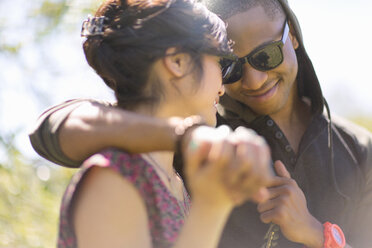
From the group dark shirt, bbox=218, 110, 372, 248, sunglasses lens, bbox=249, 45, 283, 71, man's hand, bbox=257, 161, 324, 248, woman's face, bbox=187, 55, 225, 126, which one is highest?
woman's face, bbox=187, 55, 225, 126

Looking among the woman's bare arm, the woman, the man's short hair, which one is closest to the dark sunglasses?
the man's short hair

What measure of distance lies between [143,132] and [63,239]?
408mm

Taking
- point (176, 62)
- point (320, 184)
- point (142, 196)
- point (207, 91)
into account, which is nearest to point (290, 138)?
point (320, 184)

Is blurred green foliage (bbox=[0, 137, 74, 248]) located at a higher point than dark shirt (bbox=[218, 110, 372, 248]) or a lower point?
lower

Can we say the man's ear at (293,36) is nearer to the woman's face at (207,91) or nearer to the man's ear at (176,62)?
the woman's face at (207,91)

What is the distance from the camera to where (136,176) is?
1599mm

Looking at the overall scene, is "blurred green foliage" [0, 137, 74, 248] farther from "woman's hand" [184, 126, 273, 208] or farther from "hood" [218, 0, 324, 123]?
"woman's hand" [184, 126, 273, 208]

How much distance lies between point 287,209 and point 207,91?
64 centimetres

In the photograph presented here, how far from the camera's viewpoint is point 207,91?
1.91 m

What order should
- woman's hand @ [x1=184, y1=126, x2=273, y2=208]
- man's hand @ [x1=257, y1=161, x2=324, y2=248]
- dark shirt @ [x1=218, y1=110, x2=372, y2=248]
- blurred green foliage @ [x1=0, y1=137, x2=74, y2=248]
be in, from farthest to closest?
1. blurred green foliage @ [x1=0, y1=137, x2=74, y2=248]
2. dark shirt @ [x1=218, y1=110, x2=372, y2=248]
3. man's hand @ [x1=257, y1=161, x2=324, y2=248]
4. woman's hand @ [x1=184, y1=126, x2=273, y2=208]

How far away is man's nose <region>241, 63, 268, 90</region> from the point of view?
8.44 feet

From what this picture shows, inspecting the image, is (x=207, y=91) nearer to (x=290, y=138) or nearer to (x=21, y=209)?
(x=290, y=138)

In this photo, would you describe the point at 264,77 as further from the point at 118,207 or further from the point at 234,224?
the point at 118,207

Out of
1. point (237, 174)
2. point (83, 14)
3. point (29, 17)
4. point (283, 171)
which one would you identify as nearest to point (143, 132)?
point (237, 174)
